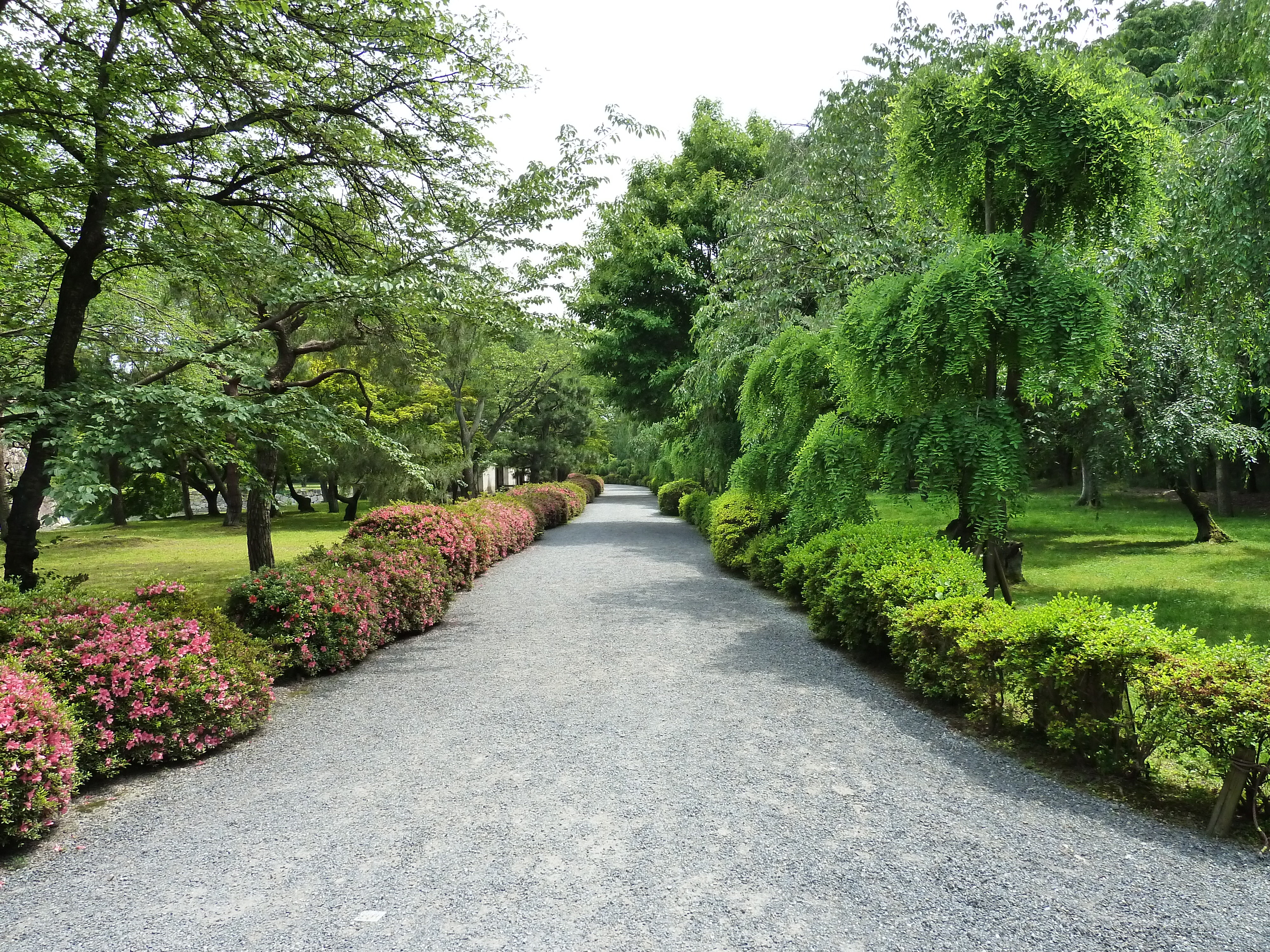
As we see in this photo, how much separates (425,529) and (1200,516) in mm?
14246

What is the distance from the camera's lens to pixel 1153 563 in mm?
11336

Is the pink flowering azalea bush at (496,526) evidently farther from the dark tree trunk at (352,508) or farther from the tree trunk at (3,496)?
the tree trunk at (3,496)

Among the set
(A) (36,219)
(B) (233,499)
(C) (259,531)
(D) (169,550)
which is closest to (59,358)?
(A) (36,219)

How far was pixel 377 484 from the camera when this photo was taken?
56.6 ft

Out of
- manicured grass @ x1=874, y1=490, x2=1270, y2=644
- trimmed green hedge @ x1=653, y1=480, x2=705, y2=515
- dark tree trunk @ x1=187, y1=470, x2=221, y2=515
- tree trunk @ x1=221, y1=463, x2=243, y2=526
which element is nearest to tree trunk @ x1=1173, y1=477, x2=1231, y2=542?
manicured grass @ x1=874, y1=490, x2=1270, y2=644

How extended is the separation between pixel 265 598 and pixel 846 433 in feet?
16.9

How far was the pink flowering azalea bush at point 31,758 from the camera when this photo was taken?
300cm

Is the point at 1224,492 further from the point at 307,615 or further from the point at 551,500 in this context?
the point at 307,615

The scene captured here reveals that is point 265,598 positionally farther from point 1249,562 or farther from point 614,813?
point 1249,562

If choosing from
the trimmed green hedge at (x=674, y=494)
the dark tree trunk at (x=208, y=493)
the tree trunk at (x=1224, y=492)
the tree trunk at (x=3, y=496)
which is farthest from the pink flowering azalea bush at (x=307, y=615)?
the dark tree trunk at (x=208, y=493)

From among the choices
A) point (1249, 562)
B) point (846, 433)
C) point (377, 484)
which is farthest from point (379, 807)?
point (377, 484)

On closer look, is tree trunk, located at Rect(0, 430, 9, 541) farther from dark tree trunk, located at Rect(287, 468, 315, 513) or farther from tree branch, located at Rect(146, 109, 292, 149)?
tree branch, located at Rect(146, 109, 292, 149)

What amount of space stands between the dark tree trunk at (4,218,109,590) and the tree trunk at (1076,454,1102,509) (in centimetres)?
2013

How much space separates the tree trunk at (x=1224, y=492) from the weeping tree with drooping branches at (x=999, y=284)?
17.1 meters
